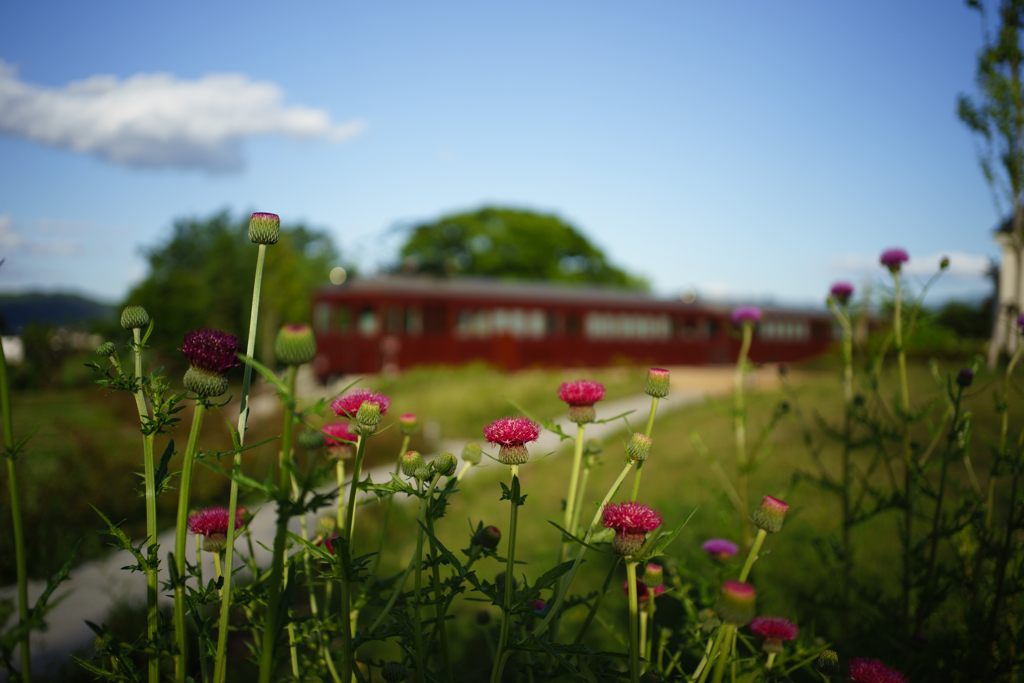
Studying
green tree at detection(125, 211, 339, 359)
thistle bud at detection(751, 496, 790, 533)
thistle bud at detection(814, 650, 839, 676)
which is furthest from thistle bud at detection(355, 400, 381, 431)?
green tree at detection(125, 211, 339, 359)

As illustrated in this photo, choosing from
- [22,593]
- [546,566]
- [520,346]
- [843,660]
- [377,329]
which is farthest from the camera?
[520,346]

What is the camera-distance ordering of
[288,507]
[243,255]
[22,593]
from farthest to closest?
[243,255] < [22,593] < [288,507]

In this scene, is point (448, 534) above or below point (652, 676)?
below

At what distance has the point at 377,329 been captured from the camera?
44.9ft

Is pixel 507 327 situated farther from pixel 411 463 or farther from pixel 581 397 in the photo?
pixel 411 463

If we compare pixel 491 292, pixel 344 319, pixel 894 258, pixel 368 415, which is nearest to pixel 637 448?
pixel 368 415

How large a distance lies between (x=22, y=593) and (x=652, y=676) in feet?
3.32

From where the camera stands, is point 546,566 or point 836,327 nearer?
point 546,566

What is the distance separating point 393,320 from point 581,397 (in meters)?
12.9

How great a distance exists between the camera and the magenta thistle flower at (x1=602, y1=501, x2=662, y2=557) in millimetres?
1012

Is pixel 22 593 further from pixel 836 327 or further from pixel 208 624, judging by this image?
pixel 836 327

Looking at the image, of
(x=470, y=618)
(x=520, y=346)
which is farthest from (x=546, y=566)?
(x=520, y=346)

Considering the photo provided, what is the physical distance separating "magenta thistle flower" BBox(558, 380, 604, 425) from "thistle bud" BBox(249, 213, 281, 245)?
66 centimetres

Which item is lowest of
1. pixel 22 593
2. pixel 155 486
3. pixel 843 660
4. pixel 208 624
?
pixel 843 660
